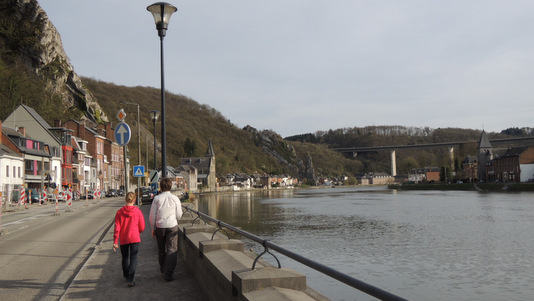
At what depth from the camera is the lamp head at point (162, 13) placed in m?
13.6

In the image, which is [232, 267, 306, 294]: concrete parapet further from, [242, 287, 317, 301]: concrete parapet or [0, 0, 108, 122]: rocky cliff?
[0, 0, 108, 122]: rocky cliff

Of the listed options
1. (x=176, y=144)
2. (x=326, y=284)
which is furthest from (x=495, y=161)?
(x=326, y=284)

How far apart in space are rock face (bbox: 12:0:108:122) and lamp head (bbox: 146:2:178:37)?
7907 centimetres

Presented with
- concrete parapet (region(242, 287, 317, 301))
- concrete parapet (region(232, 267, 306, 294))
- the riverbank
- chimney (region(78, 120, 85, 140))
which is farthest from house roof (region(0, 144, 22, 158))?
the riverbank

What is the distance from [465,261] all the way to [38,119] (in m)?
60.8

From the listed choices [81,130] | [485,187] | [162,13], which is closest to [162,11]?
[162,13]

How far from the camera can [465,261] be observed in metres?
20.8

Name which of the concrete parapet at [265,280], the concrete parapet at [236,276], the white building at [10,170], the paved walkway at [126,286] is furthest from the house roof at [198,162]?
the concrete parapet at [265,280]

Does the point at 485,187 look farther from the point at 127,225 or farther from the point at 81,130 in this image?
the point at 127,225

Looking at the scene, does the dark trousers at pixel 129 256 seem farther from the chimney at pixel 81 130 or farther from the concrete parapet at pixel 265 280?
the chimney at pixel 81 130

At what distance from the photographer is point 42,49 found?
85562 millimetres

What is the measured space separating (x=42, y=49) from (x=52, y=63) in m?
3.33

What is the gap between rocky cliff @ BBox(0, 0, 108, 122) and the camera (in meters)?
84.1

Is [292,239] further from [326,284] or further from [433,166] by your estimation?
[433,166]
